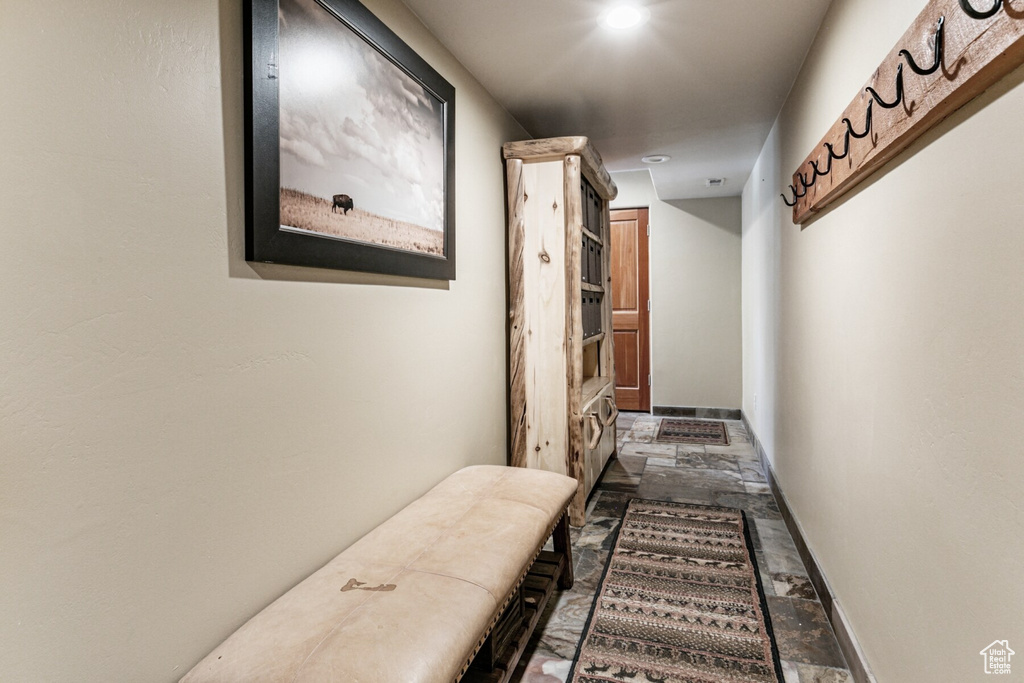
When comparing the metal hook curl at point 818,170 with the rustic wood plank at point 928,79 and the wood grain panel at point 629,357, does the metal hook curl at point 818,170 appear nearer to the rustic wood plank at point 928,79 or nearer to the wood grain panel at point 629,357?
the rustic wood plank at point 928,79

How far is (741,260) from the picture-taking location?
17.3 feet

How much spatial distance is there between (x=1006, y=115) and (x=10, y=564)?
5.45 feet

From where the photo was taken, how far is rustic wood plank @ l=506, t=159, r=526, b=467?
277cm

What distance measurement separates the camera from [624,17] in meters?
1.93

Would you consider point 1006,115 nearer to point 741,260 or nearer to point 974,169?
point 974,169

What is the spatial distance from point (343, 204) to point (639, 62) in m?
1.53

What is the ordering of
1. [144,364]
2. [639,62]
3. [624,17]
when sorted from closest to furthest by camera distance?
[144,364] → [624,17] → [639,62]

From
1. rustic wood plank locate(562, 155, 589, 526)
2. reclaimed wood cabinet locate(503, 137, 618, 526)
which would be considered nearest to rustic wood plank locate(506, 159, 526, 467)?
reclaimed wood cabinet locate(503, 137, 618, 526)

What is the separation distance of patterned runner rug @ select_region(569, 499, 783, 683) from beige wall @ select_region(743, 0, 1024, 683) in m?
0.31

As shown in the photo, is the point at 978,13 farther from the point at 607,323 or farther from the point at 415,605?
the point at 607,323

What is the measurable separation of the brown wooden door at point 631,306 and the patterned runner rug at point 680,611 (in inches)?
117

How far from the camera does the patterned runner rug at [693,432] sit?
4598 mm

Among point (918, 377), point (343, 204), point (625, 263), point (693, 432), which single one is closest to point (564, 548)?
point (918, 377)

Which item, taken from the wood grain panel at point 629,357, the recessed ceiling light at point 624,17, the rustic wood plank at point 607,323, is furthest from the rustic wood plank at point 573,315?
the wood grain panel at point 629,357
